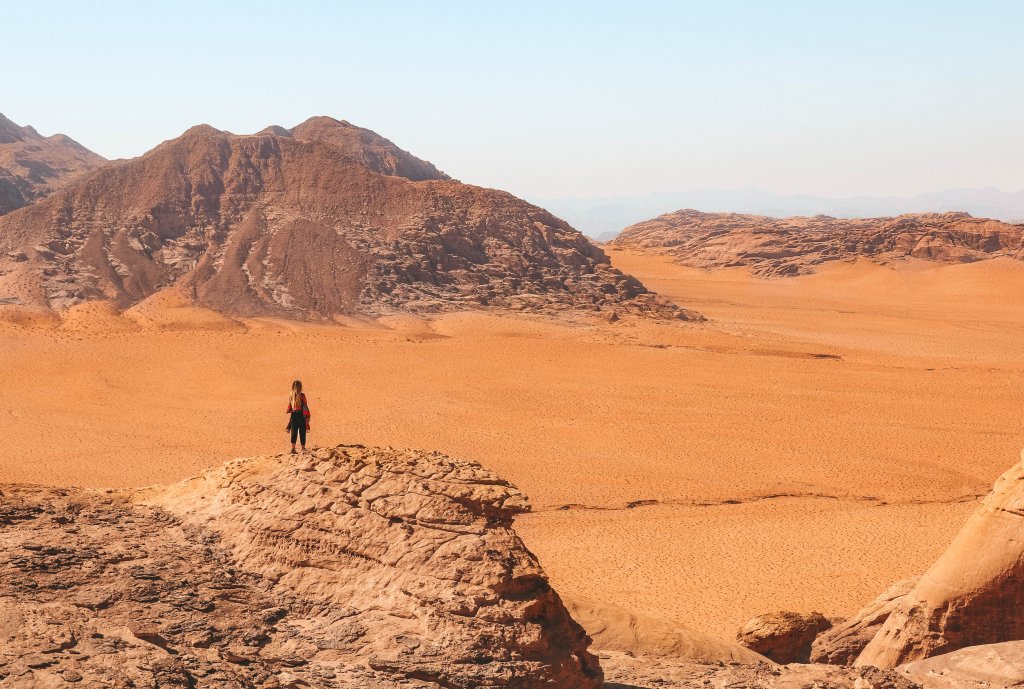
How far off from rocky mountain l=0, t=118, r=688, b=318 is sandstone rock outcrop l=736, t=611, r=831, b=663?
2707cm

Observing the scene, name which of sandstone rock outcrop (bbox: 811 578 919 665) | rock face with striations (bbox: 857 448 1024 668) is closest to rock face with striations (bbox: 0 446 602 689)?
rock face with striations (bbox: 857 448 1024 668)

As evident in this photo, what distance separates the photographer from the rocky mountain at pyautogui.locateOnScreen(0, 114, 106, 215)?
53309 millimetres

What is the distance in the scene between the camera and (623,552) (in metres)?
15.6

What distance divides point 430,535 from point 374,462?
1.07 meters

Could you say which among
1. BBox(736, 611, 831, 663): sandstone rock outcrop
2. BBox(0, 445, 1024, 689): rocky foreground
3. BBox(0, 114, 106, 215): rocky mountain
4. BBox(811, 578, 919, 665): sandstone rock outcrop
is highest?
BBox(0, 114, 106, 215): rocky mountain

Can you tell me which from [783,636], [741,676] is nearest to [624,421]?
[783,636]

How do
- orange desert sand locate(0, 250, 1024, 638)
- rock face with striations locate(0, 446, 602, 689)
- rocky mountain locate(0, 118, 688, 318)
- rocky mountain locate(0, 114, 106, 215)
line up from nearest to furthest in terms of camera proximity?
rock face with striations locate(0, 446, 602, 689) → orange desert sand locate(0, 250, 1024, 638) → rocky mountain locate(0, 118, 688, 318) → rocky mountain locate(0, 114, 106, 215)

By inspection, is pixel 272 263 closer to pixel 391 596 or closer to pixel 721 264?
A: pixel 391 596

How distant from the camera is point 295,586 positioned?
22.2ft

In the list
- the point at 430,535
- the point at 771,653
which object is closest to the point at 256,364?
the point at 771,653

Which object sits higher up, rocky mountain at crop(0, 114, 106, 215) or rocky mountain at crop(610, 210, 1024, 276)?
rocky mountain at crop(0, 114, 106, 215)

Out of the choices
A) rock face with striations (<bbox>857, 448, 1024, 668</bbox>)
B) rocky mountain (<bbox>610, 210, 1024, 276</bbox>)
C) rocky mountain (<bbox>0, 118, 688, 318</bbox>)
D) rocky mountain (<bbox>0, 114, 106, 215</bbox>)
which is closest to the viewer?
rock face with striations (<bbox>857, 448, 1024, 668</bbox>)

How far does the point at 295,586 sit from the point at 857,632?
654 centimetres

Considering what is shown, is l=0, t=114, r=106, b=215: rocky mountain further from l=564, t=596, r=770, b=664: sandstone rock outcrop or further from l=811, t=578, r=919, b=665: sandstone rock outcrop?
l=811, t=578, r=919, b=665: sandstone rock outcrop
